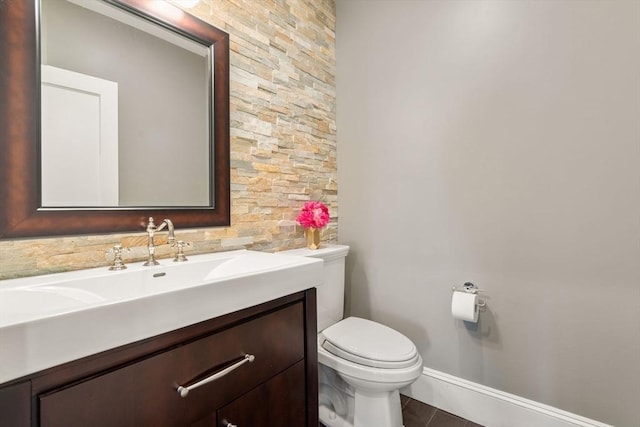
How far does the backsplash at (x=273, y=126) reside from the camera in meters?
1.32

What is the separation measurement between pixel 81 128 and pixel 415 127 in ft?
4.96

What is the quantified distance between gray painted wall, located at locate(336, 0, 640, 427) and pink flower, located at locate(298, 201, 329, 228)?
0.36 metres

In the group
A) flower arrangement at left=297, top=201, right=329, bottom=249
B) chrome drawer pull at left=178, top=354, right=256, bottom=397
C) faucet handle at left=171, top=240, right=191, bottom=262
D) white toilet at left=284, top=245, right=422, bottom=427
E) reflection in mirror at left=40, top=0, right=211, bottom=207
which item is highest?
reflection in mirror at left=40, top=0, right=211, bottom=207

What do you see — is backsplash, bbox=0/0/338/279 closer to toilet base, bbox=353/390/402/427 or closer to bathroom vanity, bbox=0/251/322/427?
bathroom vanity, bbox=0/251/322/427

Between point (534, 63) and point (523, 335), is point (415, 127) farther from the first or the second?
point (523, 335)

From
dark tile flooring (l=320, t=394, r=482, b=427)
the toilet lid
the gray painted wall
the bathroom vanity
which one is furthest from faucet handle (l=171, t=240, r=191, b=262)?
dark tile flooring (l=320, t=394, r=482, b=427)

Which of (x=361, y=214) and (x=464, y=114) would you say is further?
(x=361, y=214)

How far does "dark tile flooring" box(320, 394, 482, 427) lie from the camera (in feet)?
4.79

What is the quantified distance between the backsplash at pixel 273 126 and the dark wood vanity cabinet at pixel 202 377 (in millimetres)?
515

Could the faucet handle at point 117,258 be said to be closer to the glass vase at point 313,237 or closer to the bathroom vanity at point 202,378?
the bathroom vanity at point 202,378

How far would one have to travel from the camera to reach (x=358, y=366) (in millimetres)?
1229

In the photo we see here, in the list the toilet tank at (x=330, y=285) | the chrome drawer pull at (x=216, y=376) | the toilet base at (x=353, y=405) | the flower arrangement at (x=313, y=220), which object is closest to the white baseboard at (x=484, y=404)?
the toilet base at (x=353, y=405)

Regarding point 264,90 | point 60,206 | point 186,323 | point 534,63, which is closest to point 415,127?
point 534,63

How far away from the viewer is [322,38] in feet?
6.16
